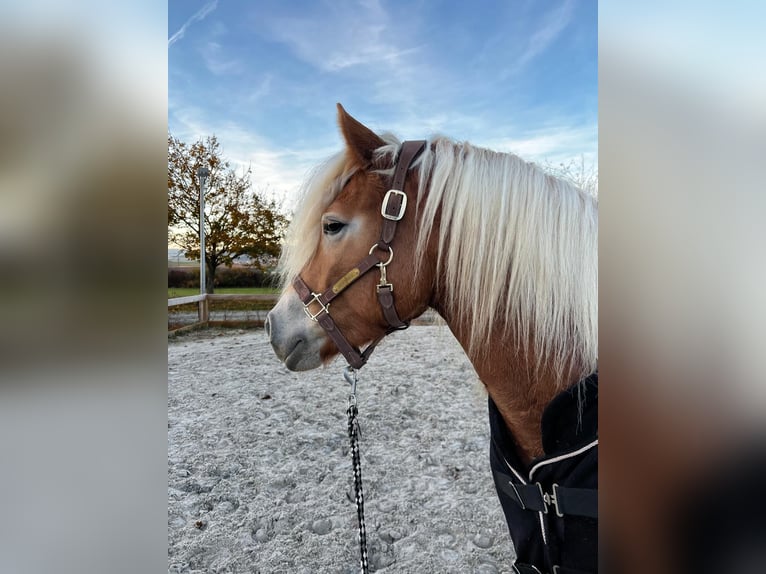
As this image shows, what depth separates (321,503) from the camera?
7.71ft

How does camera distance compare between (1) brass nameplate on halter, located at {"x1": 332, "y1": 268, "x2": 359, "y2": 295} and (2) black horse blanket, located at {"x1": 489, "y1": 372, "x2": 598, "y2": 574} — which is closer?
(2) black horse blanket, located at {"x1": 489, "y1": 372, "x2": 598, "y2": 574}

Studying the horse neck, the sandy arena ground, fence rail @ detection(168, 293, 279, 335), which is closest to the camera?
the horse neck

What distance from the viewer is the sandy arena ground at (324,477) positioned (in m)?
1.95

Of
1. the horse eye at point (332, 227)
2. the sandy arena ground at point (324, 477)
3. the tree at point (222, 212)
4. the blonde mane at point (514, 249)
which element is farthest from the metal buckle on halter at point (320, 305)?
the tree at point (222, 212)

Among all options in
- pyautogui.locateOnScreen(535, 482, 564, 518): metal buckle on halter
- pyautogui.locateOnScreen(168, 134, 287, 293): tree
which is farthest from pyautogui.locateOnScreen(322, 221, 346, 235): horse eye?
pyautogui.locateOnScreen(168, 134, 287, 293): tree

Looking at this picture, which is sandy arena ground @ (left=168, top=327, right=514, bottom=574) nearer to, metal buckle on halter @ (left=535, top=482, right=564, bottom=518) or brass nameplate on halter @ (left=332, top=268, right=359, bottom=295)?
metal buckle on halter @ (left=535, top=482, right=564, bottom=518)

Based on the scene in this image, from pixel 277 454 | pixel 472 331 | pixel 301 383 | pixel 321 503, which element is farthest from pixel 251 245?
pixel 472 331

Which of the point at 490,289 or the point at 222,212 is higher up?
the point at 222,212

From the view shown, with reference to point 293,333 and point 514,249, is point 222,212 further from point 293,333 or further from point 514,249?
point 514,249

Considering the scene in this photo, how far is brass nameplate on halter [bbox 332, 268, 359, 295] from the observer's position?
1.11 meters

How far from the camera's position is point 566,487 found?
0.92m

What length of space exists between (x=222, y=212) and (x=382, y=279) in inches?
239

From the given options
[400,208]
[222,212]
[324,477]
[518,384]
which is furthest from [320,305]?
[222,212]

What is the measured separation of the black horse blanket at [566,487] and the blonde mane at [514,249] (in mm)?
97
